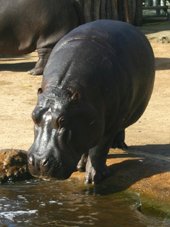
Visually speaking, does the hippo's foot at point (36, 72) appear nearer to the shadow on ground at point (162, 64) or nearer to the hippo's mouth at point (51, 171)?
the shadow on ground at point (162, 64)

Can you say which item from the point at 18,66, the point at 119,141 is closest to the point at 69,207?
the point at 119,141

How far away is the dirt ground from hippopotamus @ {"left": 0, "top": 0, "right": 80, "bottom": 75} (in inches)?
19.5

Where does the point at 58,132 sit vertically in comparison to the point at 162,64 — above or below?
above

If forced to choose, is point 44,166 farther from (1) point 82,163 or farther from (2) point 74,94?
(1) point 82,163

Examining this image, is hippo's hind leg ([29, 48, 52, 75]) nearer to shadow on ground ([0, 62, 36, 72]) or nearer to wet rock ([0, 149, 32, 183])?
shadow on ground ([0, 62, 36, 72])

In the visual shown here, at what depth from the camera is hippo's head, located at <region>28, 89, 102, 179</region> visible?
15.9 feet

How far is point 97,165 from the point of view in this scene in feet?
18.9

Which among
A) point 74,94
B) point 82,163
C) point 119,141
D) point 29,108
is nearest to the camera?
point 74,94

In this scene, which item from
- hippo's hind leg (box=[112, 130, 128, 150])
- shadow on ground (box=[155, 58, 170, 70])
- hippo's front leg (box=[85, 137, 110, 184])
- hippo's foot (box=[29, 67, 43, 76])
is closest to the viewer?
hippo's front leg (box=[85, 137, 110, 184])

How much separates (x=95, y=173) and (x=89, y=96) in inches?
34.0

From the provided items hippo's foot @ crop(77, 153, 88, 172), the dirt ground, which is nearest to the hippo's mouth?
hippo's foot @ crop(77, 153, 88, 172)

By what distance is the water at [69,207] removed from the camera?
5090 millimetres

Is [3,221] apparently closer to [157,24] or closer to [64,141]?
[64,141]

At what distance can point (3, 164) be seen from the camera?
605 cm
